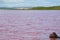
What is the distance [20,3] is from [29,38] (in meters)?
3.77

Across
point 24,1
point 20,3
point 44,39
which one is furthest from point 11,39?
point 20,3

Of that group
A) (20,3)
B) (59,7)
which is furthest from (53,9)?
(20,3)

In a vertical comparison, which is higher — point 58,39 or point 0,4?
point 0,4

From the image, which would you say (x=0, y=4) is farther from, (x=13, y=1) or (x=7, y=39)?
(x=7, y=39)

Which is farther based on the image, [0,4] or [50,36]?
[0,4]

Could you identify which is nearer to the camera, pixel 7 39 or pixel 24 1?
pixel 7 39

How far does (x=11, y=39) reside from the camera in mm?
2166

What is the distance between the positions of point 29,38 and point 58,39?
0.28 meters

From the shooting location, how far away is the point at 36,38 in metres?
2.22

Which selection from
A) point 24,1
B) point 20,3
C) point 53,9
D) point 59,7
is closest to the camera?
point 24,1

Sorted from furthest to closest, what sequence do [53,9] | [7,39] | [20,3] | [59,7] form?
1. [53,9]
2. [59,7]
3. [20,3]
4. [7,39]

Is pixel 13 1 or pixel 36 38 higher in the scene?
pixel 13 1

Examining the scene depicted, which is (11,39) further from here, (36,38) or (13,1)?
(13,1)

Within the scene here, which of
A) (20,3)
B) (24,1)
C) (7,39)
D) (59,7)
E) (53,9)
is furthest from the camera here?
(53,9)
